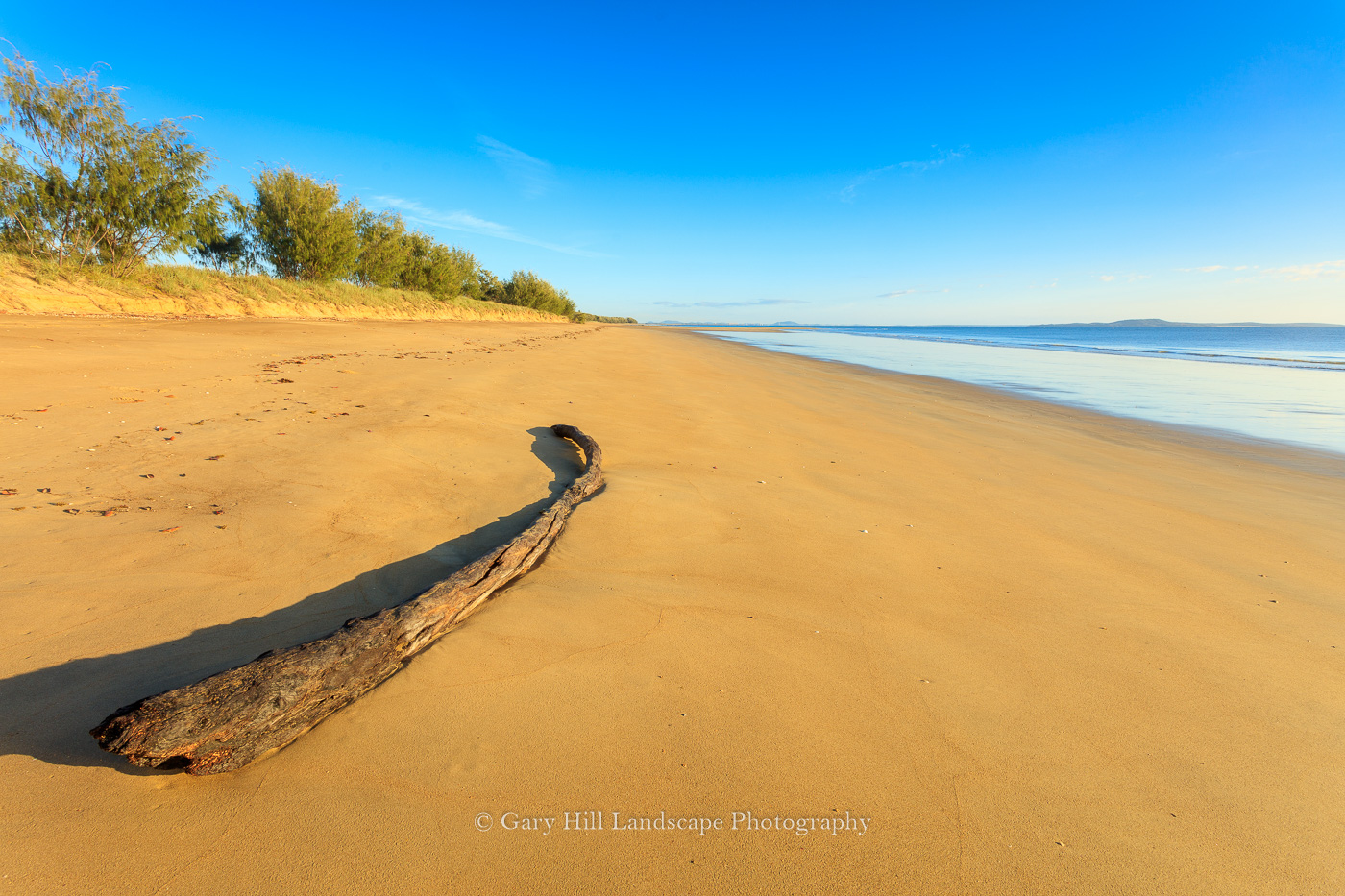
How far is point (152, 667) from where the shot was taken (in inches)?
78.5

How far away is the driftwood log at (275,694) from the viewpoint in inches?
58.4

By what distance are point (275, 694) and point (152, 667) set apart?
2.52 feet

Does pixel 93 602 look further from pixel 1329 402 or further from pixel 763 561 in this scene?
pixel 1329 402

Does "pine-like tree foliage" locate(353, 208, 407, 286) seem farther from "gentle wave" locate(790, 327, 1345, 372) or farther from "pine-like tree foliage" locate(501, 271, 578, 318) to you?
"gentle wave" locate(790, 327, 1345, 372)

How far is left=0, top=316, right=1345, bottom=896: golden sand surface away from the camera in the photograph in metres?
1.50

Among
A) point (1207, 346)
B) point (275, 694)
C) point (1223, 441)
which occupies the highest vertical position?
point (1207, 346)

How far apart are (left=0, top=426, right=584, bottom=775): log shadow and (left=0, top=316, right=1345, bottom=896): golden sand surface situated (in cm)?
2

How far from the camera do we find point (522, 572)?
2.92 metres

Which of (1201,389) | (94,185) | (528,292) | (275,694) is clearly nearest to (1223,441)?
(1201,389)

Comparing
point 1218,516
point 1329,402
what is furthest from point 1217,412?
point 1218,516

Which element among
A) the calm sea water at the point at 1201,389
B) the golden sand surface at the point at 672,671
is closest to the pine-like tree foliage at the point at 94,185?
the golden sand surface at the point at 672,671

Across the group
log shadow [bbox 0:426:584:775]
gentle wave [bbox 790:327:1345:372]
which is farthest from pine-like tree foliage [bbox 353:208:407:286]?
gentle wave [bbox 790:327:1345:372]

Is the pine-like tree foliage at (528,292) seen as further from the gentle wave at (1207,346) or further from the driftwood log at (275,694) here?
the driftwood log at (275,694)

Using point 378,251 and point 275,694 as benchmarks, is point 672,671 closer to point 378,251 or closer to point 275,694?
point 275,694
